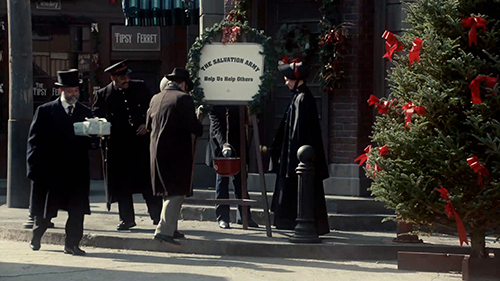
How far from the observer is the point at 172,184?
9.33 m

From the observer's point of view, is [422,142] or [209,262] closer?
[422,142]

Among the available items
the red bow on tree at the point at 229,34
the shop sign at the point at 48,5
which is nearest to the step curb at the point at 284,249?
the red bow on tree at the point at 229,34

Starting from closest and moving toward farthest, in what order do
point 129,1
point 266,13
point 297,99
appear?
point 297,99
point 266,13
point 129,1

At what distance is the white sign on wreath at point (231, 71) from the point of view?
998 centimetres

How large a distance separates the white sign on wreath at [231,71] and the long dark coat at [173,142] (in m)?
0.67

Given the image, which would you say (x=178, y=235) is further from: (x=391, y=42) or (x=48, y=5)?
(x=48, y=5)

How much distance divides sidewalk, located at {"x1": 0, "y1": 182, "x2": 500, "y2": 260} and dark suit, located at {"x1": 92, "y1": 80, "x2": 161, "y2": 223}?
1.47ft

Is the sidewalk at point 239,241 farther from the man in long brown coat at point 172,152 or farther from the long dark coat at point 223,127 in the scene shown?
the long dark coat at point 223,127

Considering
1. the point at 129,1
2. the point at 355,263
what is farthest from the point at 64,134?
the point at 129,1

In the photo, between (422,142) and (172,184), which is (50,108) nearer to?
(172,184)

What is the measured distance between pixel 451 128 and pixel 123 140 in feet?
13.9

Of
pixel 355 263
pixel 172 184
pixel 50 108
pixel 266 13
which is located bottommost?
pixel 355 263

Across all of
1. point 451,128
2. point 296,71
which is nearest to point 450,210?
point 451,128

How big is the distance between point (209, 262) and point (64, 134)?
1.88 m
